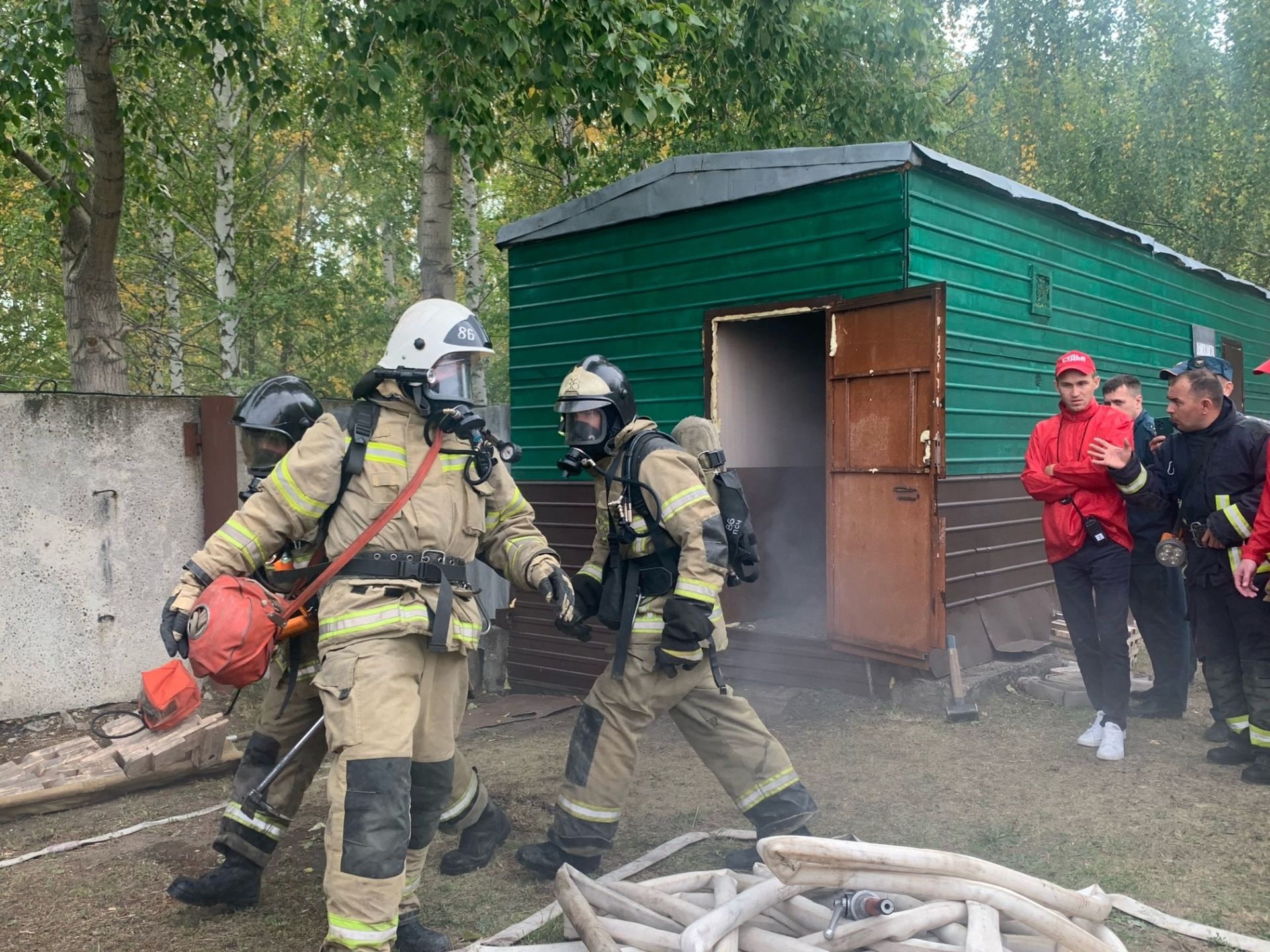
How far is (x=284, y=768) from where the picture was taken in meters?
3.61

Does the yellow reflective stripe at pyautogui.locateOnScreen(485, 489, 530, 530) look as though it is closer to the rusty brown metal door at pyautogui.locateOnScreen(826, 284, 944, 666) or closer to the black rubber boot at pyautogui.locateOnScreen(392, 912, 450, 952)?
the black rubber boot at pyautogui.locateOnScreen(392, 912, 450, 952)

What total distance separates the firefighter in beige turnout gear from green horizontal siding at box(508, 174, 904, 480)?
9.45 feet

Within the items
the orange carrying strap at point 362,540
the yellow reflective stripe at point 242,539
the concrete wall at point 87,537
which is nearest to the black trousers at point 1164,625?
the orange carrying strap at point 362,540

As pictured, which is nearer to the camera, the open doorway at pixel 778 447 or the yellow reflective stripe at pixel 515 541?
the yellow reflective stripe at pixel 515 541

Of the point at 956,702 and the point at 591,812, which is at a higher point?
the point at 591,812

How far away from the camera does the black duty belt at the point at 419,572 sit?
3188 mm

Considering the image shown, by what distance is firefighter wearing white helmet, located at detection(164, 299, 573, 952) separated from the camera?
2.91m

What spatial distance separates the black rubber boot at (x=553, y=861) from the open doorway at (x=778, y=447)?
333 cm

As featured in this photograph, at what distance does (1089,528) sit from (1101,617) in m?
0.48

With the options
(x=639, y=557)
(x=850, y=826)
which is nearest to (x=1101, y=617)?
(x=850, y=826)

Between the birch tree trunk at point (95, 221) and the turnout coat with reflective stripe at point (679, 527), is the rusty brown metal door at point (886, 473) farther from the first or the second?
the birch tree trunk at point (95, 221)

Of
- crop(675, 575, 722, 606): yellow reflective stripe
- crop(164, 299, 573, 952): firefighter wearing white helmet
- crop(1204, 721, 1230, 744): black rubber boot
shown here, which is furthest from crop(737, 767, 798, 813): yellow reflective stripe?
crop(1204, 721, 1230, 744): black rubber boot

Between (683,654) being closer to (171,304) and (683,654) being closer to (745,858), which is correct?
(745,858)

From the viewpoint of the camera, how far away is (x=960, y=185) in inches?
252
